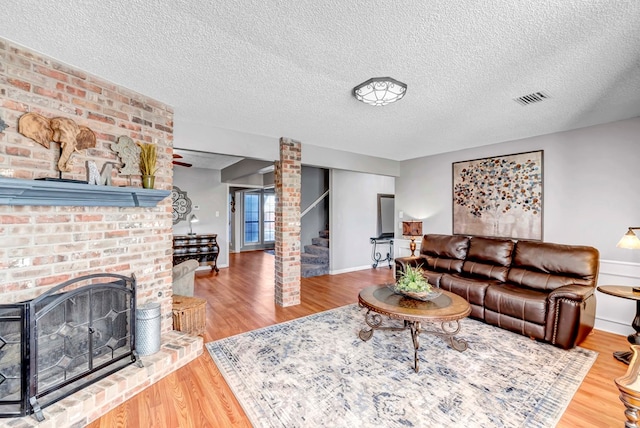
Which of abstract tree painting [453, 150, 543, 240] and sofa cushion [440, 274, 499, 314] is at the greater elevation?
abstract tree painting [453, 150, 543, 240]

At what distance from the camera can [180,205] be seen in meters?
6.26

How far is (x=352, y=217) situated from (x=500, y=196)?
296cm

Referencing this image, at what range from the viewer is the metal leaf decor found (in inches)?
243

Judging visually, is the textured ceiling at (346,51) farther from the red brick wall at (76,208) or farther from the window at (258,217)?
the window at (258,217)

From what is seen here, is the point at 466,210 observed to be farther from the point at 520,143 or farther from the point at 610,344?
the point at 610,344

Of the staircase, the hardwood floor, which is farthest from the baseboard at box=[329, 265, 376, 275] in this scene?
the hardwood floor

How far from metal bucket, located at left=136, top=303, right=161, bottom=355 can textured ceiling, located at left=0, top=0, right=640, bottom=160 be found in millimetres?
1900

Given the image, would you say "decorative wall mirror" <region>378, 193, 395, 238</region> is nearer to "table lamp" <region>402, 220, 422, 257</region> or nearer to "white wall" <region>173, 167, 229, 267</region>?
"table lamp" <region>402, 220, 422, 257</region>

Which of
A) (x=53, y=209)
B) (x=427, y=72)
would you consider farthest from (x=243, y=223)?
(x=427, y=72)

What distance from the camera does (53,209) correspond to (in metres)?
1.91

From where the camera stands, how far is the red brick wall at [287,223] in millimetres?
3900

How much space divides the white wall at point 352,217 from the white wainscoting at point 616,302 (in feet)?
13.1

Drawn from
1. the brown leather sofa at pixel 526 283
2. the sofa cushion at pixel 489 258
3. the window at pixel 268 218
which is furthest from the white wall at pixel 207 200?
the sofa cushion at pixel 489 258

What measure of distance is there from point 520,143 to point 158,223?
4.75 metres
